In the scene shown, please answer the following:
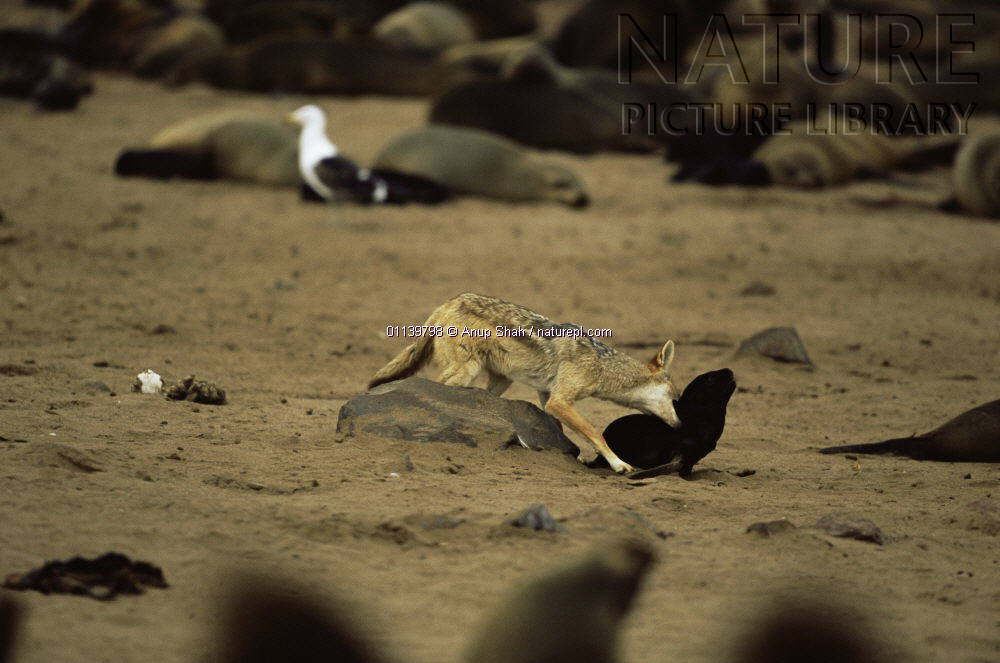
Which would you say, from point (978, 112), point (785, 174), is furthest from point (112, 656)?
point (978, 112)

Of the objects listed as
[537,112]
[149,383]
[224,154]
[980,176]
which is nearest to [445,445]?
[149,383]

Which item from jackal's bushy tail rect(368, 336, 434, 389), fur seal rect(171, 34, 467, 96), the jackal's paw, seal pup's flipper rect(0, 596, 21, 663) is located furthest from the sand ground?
fur seal rect(171, 34, 467, 96)

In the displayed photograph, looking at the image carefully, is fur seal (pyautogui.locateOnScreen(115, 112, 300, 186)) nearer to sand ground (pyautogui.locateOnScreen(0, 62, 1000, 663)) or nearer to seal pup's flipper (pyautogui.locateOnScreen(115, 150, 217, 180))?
seal pup's flipper (pyautogui.locateOnScreen(115, 150, 217, 180))

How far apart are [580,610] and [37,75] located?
1699 centimetres

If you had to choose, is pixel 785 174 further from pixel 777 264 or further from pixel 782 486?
pixel 782 486

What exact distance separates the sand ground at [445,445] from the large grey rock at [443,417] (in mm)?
107

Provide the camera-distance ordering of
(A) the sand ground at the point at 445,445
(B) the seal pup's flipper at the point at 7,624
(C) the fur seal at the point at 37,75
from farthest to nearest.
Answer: (C) the fur seal at the point at 37,75 → (A) the sand ground at the point at 445,445 → (B) the seal pup's flipper at the point at 7,624

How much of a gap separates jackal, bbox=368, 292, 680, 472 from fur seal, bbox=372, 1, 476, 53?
16743 mm

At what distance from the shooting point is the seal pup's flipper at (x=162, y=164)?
12812mm

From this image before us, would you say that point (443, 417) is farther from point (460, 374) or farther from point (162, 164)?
point (162, 164)

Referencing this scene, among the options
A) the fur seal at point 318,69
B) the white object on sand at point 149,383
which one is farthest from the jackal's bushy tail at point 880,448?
the fur seal at point 318,69

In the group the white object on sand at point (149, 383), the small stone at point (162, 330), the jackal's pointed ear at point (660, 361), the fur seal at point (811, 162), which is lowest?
the small stone at point (162, 330)

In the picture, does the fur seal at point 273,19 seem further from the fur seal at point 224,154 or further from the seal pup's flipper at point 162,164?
the seal pup's flipper at point 162,164

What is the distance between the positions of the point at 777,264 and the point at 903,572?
715 centimetres
